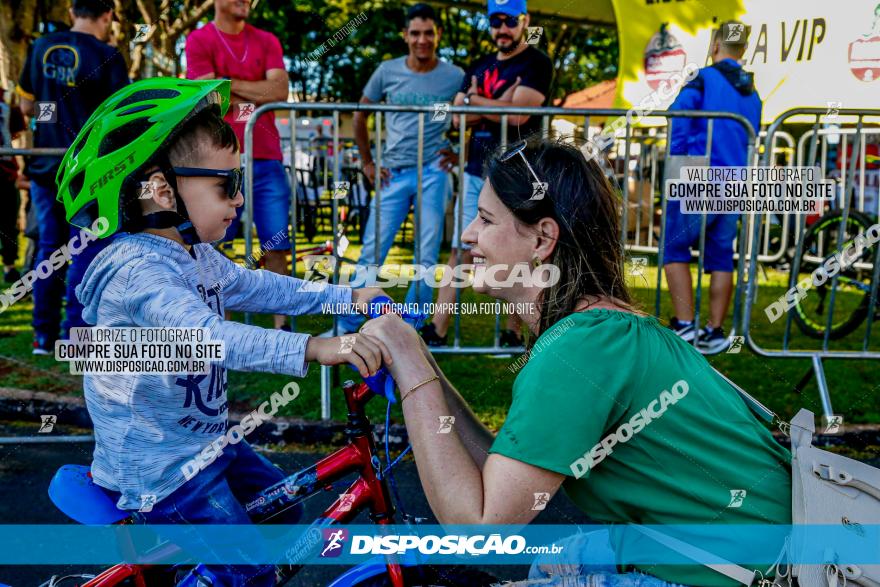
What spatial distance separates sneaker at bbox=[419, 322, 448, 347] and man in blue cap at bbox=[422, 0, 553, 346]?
56 mm

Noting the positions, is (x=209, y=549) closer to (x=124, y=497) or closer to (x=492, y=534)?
(x=124, y=497)

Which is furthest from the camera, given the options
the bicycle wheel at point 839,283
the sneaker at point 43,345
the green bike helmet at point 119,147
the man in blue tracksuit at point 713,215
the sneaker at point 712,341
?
the bicycle wheel at point 839,283

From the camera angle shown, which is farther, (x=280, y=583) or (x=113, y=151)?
(x=280, y=583)

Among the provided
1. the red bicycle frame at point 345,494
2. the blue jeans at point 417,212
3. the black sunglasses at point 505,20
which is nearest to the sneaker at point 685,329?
the blue jeans at point 417,212

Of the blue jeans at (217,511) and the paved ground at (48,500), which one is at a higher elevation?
the blue jeans at (217,511)

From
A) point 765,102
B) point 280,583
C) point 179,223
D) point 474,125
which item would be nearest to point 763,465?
point 280,583

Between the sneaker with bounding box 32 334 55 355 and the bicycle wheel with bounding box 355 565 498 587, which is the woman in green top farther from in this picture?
the sneaker with bounding box 32 334 55 355

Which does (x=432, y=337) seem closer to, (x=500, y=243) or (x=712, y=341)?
(x=712, y=341)

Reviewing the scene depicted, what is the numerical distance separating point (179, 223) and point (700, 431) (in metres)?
1.32

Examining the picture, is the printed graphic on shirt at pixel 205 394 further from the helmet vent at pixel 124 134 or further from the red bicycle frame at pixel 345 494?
the helmet vent at pixel 124 134

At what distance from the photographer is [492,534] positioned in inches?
63.4

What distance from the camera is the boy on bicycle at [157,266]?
1.93 meters

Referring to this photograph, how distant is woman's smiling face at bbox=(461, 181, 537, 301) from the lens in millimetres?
1762

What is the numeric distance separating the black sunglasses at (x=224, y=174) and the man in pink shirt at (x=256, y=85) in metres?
3.05
